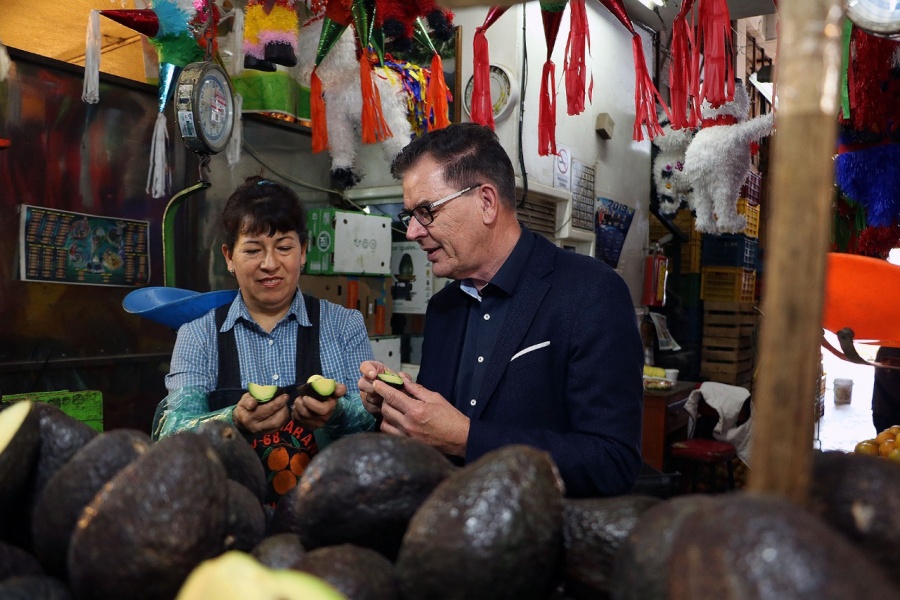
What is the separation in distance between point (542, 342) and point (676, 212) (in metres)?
6.18

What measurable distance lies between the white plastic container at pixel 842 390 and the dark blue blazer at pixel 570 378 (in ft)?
31.6

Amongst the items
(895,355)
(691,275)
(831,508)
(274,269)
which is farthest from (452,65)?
(831,508)

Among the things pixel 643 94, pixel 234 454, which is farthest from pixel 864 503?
pixel 643 94

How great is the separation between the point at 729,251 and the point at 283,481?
650 cm

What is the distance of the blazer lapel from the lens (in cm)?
186

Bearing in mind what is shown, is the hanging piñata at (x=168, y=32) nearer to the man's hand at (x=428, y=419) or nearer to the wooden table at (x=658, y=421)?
the man's hand at (x=428, y=419)

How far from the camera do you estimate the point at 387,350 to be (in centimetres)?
436

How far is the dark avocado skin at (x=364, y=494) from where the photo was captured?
727 mm

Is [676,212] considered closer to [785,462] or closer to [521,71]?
[521,71]

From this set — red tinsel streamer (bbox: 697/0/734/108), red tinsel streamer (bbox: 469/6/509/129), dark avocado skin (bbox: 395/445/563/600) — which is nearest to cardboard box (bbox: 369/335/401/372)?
red tinsel streamer (bbox: 469/6/509/129)

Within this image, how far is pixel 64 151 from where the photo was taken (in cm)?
345

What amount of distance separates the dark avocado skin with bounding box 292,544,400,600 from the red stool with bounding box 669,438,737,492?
482 cm

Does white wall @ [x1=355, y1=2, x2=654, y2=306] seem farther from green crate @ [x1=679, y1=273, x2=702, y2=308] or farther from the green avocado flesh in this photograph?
the green avocado flesh

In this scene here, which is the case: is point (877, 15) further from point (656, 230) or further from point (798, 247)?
point (656, 230)
